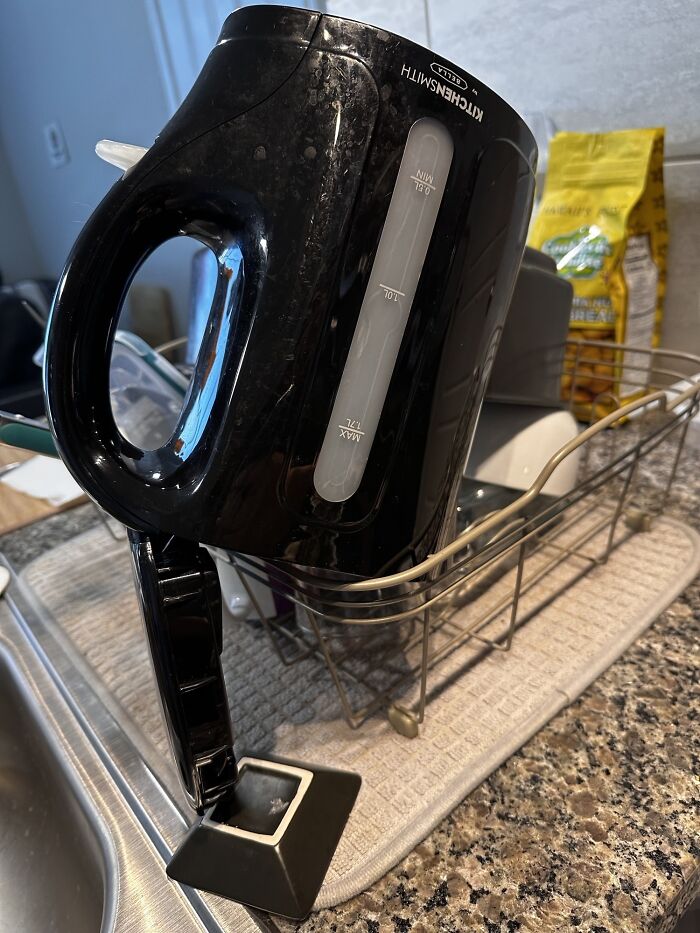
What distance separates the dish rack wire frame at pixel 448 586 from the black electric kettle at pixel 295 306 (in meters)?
0.03

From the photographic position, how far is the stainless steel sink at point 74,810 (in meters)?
0.29

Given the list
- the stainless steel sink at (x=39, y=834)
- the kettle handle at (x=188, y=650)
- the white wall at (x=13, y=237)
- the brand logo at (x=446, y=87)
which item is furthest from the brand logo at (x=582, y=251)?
the white wall at (x=13, y=237)

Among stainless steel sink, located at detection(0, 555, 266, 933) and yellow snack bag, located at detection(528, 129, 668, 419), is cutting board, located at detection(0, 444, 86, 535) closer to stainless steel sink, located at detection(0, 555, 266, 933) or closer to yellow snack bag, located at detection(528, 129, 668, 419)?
stainless steel sink, located at detection(0, 555, 266, 933)

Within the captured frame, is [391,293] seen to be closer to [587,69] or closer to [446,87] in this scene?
[446,87]

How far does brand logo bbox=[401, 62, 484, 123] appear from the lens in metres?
0.26

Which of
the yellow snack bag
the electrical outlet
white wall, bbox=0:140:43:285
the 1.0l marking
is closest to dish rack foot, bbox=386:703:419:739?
the 1.0l marking

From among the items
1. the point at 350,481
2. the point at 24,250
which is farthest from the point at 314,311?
the point at 24,250

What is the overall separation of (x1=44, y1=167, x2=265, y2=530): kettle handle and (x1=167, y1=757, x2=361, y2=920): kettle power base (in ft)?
0.54

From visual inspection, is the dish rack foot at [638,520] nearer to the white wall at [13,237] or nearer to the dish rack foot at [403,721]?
the dish rack foot at [403,721]

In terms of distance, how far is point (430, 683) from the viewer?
393 millimetres

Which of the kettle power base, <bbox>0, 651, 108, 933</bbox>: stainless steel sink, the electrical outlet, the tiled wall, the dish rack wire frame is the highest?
the electrical outlet

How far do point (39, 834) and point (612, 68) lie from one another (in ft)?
3.00

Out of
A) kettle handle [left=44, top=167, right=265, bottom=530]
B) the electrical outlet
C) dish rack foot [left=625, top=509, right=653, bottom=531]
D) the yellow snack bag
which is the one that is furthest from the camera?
the electrical outlet

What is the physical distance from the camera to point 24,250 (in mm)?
2926
